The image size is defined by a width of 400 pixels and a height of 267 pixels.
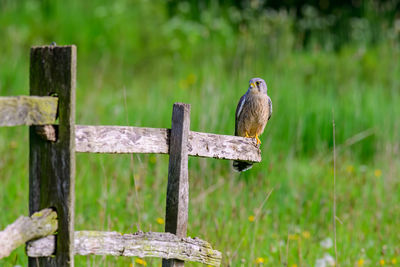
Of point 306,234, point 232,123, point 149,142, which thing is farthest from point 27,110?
point 232,123

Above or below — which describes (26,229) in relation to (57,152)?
below

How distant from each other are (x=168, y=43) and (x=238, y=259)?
773 cm

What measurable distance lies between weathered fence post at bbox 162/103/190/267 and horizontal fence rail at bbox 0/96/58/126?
0.59 metres

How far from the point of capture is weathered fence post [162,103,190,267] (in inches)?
99.9

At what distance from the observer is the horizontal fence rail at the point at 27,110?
1.95 meters

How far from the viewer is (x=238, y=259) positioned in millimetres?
3789

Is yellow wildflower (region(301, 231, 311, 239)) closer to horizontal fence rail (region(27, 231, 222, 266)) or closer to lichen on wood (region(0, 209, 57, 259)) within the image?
horizontal fence rail (region(27, 231, 222, 266))

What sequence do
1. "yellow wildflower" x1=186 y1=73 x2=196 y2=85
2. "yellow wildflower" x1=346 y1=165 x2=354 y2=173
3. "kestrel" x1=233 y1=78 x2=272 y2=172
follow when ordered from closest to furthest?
"kestrel" x1=233 y1=78 x2=272 y2=172
"yellow wildflower" x1=346 y1=165 x2=354 y2=173
"yellow wildflower" x1=186 y1=73 x2=196 y2=85

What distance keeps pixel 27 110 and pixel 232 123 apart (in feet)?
13.0

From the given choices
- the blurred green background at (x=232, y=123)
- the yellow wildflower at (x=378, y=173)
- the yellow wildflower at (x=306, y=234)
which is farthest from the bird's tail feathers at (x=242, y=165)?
the yellow wildflower at (x=378, y=173)

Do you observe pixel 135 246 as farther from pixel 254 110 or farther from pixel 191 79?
pixel 191 79

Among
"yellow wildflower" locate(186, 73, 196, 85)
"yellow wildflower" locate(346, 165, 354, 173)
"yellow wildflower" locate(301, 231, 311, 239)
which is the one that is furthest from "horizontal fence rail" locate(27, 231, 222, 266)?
"yellow wildflower" locate(186, 73, 196, 85)

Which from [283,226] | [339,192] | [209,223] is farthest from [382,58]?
[209,223]

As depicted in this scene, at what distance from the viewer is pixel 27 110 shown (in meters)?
2.03
